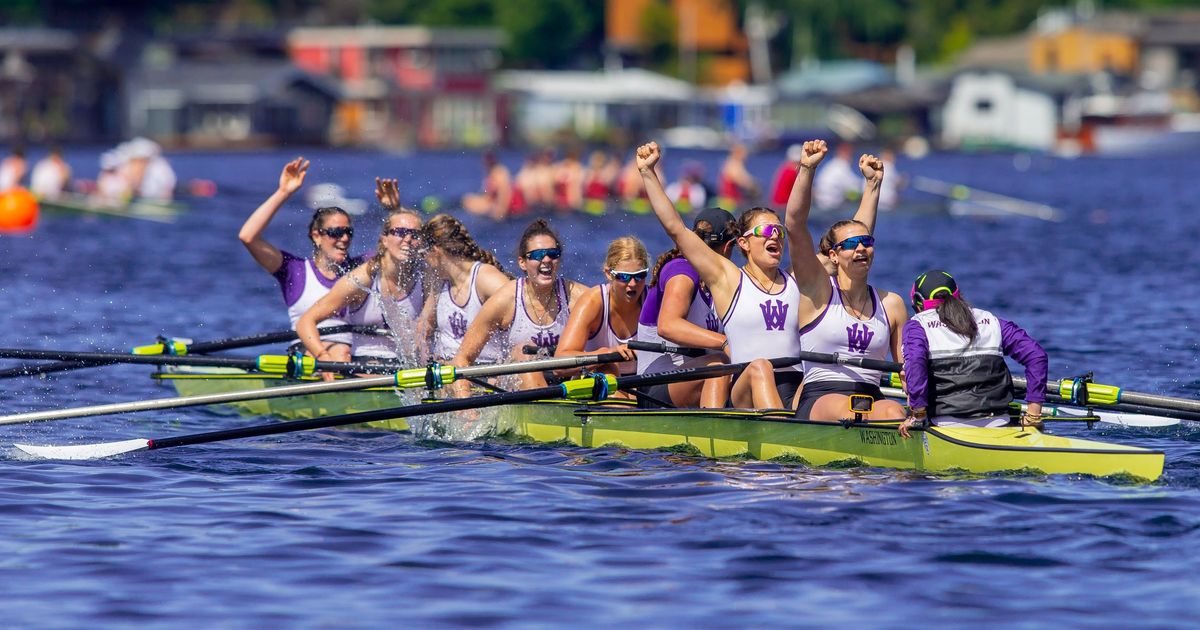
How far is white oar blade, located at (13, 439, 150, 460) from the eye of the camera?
11242mm

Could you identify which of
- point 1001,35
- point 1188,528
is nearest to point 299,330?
point 1188,528

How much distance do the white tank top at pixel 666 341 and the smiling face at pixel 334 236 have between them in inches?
127

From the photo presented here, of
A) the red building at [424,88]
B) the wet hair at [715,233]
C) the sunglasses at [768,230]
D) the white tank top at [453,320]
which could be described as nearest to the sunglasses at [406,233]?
the white tank top at [453,320]

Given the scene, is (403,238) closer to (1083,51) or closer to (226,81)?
(226,81)

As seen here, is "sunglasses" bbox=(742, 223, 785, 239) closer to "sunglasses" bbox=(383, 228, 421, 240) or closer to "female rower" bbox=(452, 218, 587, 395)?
"female rower" bbox=(452, 218, 587, 395)

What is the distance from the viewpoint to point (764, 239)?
10.6m

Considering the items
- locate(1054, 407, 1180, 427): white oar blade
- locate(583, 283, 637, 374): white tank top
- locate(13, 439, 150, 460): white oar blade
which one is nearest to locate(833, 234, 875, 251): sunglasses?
locate(583, 283, 637, 374): white tank top

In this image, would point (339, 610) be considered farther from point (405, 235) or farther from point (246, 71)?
point (246, 71)

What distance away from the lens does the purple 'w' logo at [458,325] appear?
13.0m

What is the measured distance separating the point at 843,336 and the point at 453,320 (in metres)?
3.42

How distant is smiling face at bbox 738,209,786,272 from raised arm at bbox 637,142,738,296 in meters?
0.21

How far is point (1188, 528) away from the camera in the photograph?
8953mm

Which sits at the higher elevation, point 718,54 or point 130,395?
point 718,54

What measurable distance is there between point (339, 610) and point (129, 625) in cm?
93
